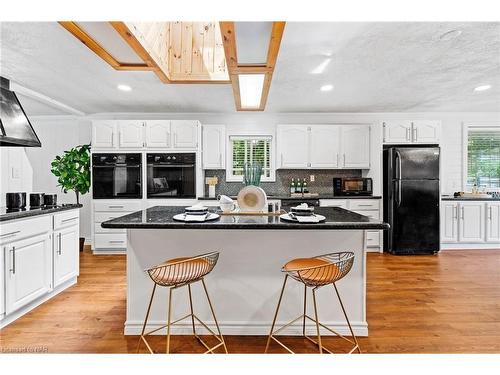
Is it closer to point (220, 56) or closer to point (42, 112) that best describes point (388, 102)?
point (220, 56)

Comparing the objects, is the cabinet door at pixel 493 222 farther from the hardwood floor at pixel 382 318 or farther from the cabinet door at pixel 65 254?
the cabinet door at pixel 65 254

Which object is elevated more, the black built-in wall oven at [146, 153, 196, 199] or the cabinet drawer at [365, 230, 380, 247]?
the black built-in wall oven at [146, 153, 196, 199]

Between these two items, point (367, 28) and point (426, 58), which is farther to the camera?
point (426, 58)

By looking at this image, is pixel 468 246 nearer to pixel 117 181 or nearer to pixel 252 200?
pixel 252 200

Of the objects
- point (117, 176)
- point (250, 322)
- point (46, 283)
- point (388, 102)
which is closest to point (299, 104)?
point (388, 102)

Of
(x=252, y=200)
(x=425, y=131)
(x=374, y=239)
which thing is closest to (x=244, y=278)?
(x=252, y=200)

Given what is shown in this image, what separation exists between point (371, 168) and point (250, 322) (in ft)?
12.7

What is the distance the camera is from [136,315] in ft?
7.85

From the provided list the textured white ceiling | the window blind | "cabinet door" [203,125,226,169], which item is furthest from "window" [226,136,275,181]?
the textured white ceiling

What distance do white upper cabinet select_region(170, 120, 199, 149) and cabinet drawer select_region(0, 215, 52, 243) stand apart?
Answer: 2.32 m

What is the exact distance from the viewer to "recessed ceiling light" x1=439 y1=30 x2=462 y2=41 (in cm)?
252

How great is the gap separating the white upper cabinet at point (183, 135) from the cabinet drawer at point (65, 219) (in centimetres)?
193

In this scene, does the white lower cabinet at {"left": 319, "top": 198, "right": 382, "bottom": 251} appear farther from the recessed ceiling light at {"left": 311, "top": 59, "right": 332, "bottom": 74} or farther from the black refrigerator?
the recessed ceiling light at {"left": 311, "top": 59, "right": 332, "bottom": 74}

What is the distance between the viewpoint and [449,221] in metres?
5.18
